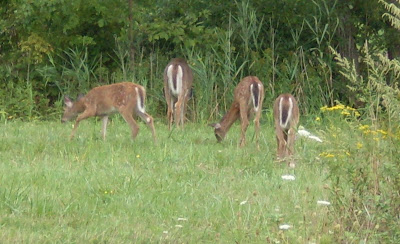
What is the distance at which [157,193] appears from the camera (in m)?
8.48

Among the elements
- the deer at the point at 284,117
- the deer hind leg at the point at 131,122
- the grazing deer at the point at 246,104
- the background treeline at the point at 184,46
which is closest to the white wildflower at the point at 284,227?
the deer at the point at 284,117

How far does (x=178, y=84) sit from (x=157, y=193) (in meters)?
7.56

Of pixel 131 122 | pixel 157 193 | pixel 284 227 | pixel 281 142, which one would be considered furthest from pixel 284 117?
pixel 284 227

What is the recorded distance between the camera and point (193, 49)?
17.6 m

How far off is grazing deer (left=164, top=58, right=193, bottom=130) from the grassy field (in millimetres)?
3625

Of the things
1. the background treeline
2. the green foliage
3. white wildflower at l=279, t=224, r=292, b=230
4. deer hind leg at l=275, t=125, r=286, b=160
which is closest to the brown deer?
deer hind leg at l=275, t=125, r=286, b=160

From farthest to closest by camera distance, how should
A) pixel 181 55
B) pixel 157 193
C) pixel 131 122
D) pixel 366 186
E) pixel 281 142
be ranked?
pixel 181 55
pixel 131 122
pixel 281 142
pixel 157 193
pixel 366 186

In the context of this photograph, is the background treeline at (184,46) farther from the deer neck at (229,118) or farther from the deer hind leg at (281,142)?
the deer hind leg at (281,142)

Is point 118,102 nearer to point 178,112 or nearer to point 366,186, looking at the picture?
point 178,112

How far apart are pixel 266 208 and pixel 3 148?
4.24 metres

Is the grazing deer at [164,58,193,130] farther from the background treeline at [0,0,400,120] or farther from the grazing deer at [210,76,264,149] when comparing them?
the grazing deer at [210,76,264,149]

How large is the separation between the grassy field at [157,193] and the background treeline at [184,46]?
4.63 m

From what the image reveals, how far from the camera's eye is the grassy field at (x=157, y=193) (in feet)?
23.2

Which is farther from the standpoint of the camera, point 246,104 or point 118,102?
point 246,104
